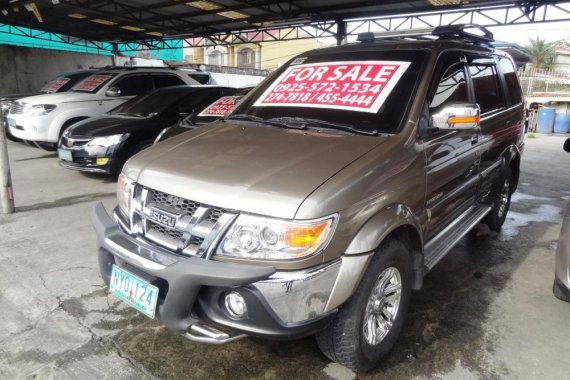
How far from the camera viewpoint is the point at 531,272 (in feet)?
12.0

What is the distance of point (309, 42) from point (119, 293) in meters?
33.8

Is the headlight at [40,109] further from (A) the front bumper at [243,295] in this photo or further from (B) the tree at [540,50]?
(B) the tree at [540,50]

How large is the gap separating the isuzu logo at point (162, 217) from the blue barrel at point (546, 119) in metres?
17.1

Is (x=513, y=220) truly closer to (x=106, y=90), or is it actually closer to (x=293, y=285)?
(x=293, y=285)

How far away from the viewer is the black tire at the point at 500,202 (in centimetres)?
427

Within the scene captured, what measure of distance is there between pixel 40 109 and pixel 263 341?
7179 mm

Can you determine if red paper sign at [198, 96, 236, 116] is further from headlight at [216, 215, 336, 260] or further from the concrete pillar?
headlight at [216, 215, 336, 260]

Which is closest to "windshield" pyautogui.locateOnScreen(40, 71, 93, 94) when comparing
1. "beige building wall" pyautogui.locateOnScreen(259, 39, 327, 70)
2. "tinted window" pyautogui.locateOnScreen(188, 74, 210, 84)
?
"tinted window" pyautogui.locateOnScreen(188, 74, 210, 84)

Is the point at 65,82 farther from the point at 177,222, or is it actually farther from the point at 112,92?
the point at 177,222

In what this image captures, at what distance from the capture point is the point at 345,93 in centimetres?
272

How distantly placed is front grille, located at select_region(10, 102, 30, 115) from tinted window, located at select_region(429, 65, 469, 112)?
7.76 meters

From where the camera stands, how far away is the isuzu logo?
2039 millimetres

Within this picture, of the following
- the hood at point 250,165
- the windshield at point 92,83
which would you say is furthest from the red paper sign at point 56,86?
the hood at point 250,165

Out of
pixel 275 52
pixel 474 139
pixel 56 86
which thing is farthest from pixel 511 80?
pixel 275 52
